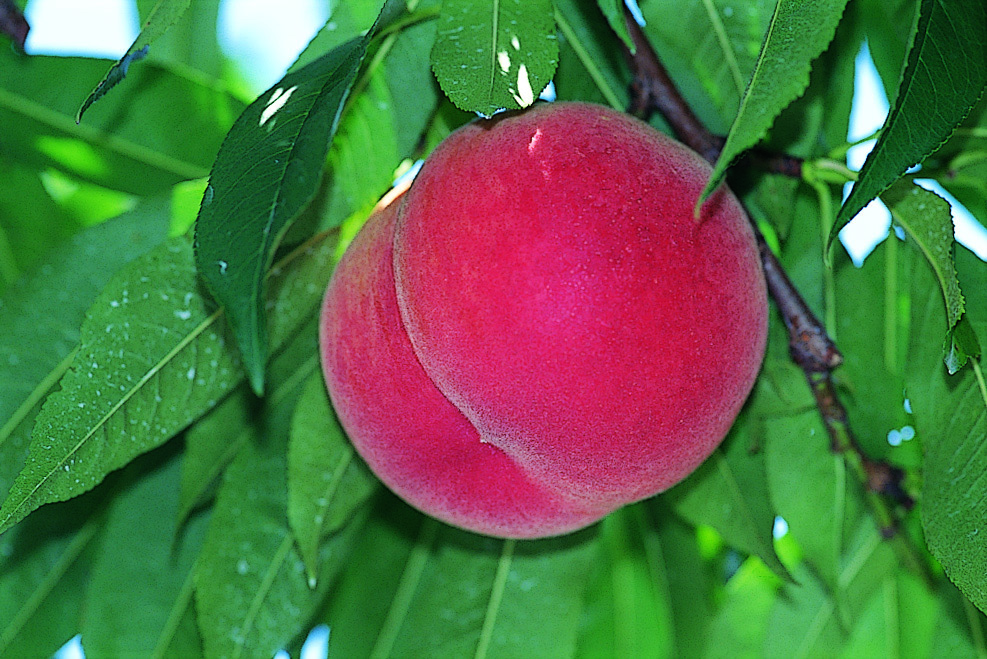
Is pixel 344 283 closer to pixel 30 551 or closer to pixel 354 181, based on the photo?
pixel 354 181

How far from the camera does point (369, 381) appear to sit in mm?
1001

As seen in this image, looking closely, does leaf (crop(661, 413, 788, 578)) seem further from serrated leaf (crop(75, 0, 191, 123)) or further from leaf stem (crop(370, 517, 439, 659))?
serrated leaf (crop(75, 0, 191, 123))

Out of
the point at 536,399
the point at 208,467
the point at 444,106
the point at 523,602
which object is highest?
the point at 444,106

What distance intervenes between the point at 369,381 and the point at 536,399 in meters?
0.20

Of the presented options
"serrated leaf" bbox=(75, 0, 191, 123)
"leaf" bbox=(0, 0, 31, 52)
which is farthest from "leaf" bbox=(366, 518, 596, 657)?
"leaf" bbox=(0, 0, 31, 52)

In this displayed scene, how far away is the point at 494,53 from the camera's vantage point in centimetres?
92

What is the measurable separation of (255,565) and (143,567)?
23 centimetres

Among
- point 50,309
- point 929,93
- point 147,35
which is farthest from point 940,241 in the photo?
point 50,309

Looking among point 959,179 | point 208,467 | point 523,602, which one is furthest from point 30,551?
point 959,179

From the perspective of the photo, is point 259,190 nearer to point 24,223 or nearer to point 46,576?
point 46,576

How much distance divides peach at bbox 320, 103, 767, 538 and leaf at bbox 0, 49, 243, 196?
60 cm

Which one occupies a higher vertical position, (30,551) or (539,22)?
(539,22)

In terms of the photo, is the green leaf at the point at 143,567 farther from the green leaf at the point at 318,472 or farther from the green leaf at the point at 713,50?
the green leaf at the point at 713,50

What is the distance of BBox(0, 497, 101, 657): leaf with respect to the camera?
1.39 meters
